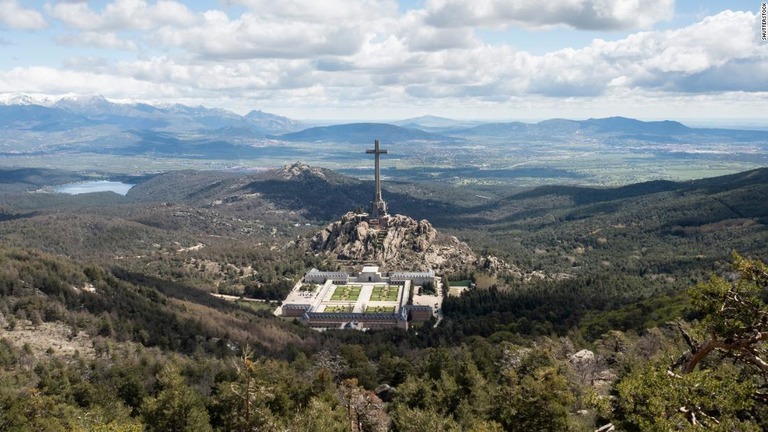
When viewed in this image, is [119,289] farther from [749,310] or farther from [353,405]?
[749,310]

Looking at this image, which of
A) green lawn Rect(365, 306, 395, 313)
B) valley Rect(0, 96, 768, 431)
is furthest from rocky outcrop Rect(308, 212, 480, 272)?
green lawn Rect(365, 306, 395, 313)

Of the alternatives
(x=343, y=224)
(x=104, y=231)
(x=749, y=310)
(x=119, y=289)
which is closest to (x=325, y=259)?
(x=343, y=224)

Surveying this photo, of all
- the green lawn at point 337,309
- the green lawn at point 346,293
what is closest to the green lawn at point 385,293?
the green lawn at point 346,293

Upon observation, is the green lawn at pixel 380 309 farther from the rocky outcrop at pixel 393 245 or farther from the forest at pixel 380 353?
the rocky outcrop at pixel 393 245

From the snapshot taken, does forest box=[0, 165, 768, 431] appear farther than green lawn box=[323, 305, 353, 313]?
No

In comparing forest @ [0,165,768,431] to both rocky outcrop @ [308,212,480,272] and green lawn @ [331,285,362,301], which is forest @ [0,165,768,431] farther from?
green lawn @ [331,285,362,301]

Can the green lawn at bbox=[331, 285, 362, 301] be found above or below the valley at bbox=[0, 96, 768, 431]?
below
